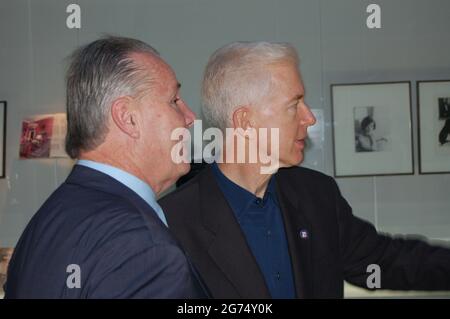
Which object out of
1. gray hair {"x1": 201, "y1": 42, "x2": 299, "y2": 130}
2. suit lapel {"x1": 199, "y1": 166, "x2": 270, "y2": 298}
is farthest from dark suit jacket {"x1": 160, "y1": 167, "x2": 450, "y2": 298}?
gray hair {"x1": 201, "y1": 42, "x2": 299, "y2": 130}

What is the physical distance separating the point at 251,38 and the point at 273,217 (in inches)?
57.0

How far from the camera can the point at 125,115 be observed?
77 centimetres

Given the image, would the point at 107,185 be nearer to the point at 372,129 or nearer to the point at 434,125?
the point at 372,129

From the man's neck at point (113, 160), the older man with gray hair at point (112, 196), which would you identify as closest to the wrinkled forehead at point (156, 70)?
the older man with gray hair at point (112, 196)

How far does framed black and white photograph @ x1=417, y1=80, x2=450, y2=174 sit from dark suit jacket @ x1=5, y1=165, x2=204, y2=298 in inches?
76.7

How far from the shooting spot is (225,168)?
1.16 meters

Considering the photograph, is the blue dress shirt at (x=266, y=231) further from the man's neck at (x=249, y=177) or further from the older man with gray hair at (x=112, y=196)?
the older man with gray hair at (x=112, y=196)

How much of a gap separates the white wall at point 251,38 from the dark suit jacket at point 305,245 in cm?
118

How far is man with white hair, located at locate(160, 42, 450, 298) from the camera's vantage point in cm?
106

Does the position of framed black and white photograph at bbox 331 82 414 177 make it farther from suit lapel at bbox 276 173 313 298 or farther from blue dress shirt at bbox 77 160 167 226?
blue dress shirt at bbox 77 160 167 226

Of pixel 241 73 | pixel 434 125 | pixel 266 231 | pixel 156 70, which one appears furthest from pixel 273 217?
pixel 434 125
